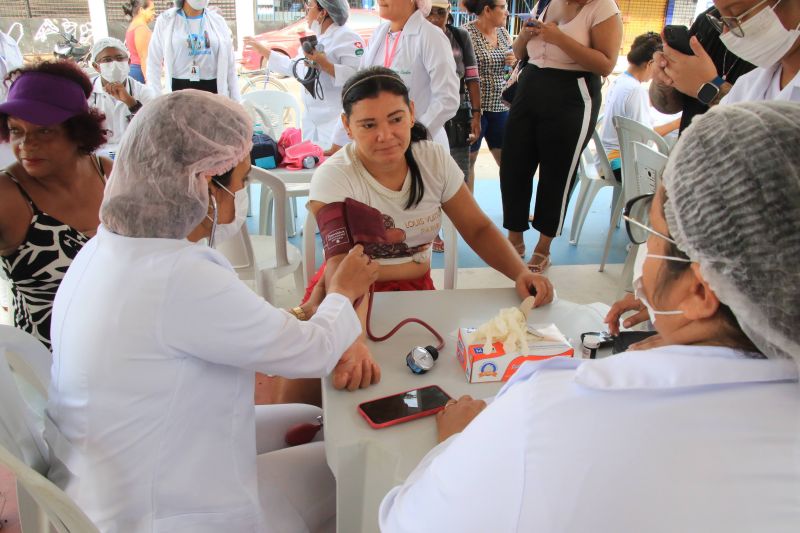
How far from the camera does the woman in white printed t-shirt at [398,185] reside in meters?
1.81

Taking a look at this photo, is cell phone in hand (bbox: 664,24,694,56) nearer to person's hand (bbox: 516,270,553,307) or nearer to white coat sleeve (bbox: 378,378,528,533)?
person's hand (bbox: 516,270,553,307)

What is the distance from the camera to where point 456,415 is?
105cm

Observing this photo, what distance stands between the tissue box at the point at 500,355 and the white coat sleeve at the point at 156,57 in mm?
4227

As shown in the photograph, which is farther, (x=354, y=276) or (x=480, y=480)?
(x=354, y=276)

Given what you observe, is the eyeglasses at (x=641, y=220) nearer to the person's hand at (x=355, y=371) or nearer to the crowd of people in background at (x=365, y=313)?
the crowd of people in background at (x=365, y=313)

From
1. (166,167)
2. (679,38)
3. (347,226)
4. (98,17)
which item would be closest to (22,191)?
(166,167)

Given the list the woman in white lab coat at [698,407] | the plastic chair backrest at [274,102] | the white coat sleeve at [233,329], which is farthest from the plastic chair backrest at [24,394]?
the plastic chair backrest at [274,102]

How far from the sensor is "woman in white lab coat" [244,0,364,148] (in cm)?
387

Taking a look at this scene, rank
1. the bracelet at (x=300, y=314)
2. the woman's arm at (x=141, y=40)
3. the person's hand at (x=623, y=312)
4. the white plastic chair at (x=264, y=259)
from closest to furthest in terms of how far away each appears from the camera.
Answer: the person's hand at (x=623, y=312)
the bracelet at (x=300, y=314)
the white plastic chair at (x=264, y=259)
the woman's arm at (x=141, y=40)

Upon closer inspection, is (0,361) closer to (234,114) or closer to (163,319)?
(163,319)

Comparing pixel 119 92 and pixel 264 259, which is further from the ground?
pixel 119 92

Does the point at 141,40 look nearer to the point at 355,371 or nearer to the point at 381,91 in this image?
the point at 381,91

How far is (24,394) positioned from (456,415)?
90 centimetres

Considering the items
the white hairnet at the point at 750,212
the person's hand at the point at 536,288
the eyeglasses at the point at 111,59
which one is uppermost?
the eyeglasses at the point at 111,59
